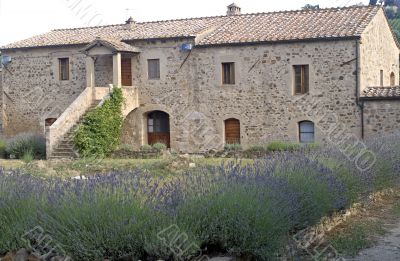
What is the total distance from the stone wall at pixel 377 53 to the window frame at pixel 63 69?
11.0 metres

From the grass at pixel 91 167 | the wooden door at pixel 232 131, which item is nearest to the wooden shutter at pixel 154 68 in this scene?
the wooden door at pixel 232 131

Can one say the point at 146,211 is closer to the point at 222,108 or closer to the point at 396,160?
the point at 396,160

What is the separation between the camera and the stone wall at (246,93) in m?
18.7

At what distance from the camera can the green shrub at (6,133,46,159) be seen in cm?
1938

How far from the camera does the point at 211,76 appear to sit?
804 inches

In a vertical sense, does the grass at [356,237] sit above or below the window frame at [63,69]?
below

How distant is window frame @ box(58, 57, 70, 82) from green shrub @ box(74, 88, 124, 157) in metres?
3.39

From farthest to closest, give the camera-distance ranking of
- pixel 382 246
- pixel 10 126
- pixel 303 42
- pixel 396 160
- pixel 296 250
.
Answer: pixel 10 126 → pixel 303 42 → pixel 396 160 → pixel 382 246 → pixel 296 250

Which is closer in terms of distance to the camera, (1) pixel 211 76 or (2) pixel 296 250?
(2) pixel 296 250

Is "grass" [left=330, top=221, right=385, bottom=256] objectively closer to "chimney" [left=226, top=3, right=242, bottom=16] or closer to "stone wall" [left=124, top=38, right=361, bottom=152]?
"stone wall" [left=124, top=38, right=361, bottom=152]

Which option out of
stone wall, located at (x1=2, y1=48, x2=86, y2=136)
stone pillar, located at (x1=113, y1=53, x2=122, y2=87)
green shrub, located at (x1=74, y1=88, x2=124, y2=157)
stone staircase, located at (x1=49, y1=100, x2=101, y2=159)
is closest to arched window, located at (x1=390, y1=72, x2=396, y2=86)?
stone pillar, located at (x1=113, y1=53, x2=122, y2=87)

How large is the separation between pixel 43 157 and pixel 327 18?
35.0 feet

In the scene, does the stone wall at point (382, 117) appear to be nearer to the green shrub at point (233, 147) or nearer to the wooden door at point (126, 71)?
the green shrub at point (233, 147)

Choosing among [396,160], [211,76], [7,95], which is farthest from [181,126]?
[396,160]
